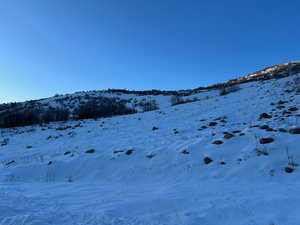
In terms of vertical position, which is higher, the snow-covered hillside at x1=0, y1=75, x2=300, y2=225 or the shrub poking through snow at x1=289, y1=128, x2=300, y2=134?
the shrub poking through snow at x1=289, y1=128, x2=300, y2=134

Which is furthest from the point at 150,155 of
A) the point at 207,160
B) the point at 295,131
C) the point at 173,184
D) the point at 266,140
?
the point at 295,131

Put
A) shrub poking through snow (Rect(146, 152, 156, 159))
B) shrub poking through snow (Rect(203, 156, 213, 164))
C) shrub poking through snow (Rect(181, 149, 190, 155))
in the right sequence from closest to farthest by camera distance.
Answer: shrub poking through snow (Rect(203, 156, 213, 164)) < shrub poking through snow (Rect(181, 149, 190, 155)) < shrub poking through snow (Rect(146, 152, 156, 159))

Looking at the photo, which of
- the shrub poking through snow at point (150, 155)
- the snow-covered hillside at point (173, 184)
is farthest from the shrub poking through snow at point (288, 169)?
the shrub poking through snow at point (150, 155)

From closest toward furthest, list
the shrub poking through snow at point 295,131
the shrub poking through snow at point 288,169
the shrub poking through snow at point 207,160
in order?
the shrub poking through snow at point 288,169, the shrub poking through snow at point 207,160, the shrub poking through snow at point 295,131

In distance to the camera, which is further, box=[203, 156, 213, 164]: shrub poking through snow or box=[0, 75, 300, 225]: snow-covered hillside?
box=[203, 156, 213, 164]: shrub poking through snow

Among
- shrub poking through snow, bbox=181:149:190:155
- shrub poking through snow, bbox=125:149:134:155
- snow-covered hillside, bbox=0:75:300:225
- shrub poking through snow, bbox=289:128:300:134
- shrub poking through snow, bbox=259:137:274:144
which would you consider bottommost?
snow-covered hillside, bbox=0:75:300:225

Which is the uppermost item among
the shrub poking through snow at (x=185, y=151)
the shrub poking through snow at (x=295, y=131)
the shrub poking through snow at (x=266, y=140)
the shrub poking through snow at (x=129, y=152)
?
the shrub poking through snow at (x=295, y=131)

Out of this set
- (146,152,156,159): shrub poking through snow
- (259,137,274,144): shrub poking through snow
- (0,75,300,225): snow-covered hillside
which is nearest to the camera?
(0,75,300,225): snow-covered hillside

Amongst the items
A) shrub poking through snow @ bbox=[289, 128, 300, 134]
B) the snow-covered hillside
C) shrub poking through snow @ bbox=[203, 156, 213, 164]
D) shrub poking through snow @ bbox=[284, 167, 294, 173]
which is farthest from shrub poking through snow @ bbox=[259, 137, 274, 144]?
shrub poking through snow @ bbox=[203, 156, 213, 164]

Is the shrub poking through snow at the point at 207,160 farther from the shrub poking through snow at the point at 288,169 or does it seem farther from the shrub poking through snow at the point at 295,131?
the shrub poking through snow at the point at 295,131

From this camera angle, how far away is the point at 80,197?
3961 millimetres

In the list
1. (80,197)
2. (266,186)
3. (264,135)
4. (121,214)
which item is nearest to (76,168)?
(80,197)

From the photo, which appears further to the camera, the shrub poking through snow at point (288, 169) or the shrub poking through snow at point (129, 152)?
the shrub poking through snow at point (129, 152)

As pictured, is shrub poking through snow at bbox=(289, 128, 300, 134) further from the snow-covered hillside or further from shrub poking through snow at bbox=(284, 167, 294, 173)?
shrub poking through snow at bbox=(284, 167, 294, 173)
